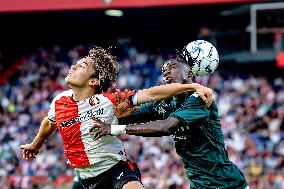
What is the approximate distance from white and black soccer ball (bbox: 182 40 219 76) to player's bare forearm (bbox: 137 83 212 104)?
543 mm

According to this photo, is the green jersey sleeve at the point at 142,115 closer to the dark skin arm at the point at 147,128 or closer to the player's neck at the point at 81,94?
the player's neck at the point at 81,94

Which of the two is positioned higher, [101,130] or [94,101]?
[94,101]

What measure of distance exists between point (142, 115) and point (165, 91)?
0.77 meters

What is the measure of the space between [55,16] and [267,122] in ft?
29.1

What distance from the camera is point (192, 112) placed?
580 centimetres

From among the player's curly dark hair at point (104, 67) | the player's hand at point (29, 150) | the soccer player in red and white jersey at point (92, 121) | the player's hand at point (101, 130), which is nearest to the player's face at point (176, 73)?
the soccer player in red and white jersey at point (92, 121)

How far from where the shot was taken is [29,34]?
22.3 metres

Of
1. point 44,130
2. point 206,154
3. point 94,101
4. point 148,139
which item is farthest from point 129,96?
point 148,139

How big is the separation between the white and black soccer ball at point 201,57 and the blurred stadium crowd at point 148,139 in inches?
284

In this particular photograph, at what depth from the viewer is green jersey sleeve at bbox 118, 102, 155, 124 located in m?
6.50

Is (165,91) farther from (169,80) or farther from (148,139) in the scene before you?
(148,139)

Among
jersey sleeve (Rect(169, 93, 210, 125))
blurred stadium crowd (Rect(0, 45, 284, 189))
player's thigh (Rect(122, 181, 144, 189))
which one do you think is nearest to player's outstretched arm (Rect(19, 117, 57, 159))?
player's thigh (Rect(122, 181, 144, 189))

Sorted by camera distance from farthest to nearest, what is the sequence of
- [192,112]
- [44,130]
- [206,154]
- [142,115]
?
[44,130] < [142,115] < [206,154] < [192,112]

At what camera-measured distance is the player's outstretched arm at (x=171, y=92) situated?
225 inches
